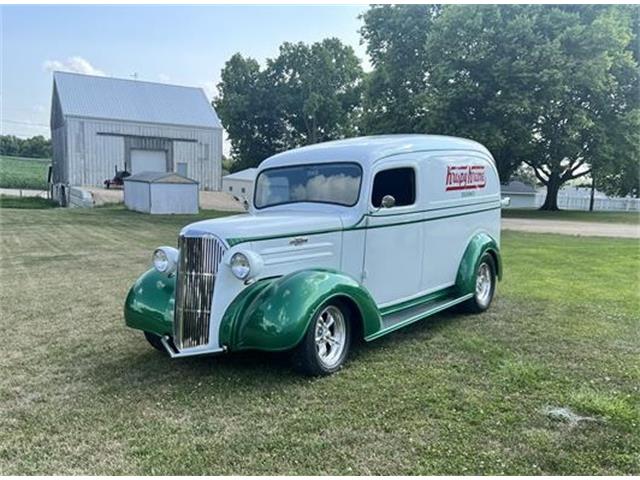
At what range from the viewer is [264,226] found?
173 inches

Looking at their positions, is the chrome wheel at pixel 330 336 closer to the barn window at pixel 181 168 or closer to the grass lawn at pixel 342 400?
the grass lawn at pixel 342 400

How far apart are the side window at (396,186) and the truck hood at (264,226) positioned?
1.74 feet

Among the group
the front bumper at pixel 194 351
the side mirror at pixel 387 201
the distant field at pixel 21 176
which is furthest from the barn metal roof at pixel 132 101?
the front bumper at pixel 194 351

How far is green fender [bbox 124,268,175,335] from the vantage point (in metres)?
4.48

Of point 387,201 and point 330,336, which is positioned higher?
point 387,201

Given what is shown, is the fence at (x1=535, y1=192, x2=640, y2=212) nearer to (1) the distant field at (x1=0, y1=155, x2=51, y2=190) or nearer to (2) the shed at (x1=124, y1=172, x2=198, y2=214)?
(2) the shed at (x1=124, y1=172, x2=198, y2=214)

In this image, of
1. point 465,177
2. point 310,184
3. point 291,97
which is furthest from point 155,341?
point 291,97

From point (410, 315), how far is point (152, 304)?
259 cm

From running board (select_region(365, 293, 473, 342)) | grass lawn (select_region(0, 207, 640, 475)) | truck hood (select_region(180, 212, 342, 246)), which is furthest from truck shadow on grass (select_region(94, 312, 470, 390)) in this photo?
truck hood (select_region(180, 212, 342, 246))

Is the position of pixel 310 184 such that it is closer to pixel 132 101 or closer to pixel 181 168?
pixel 181 168

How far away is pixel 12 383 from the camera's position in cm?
429

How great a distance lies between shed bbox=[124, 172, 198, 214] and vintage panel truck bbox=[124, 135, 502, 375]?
746 inches

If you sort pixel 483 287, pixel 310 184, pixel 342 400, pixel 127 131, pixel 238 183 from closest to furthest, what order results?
pixel 342 400, pixel 310 184, pixel 483 287, pixel 127 131, pixel 238 183

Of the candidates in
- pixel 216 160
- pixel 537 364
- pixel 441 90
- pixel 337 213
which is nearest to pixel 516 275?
pixel 537 364
